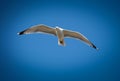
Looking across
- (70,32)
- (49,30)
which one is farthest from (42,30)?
(70,32)

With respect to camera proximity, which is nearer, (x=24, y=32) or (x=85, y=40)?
(x=24, y=32)

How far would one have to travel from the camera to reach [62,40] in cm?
564

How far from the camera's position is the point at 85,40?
244 inches

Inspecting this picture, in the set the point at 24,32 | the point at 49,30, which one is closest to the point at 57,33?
the point at 49,30

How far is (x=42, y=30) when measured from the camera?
5883 millimetres

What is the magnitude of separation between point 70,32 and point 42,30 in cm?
52

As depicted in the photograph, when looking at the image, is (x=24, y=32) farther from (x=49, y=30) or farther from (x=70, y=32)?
(x=70, y=32)

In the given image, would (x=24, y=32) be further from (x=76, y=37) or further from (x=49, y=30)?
(x=76, y=37)

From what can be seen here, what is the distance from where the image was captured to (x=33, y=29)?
5.82 metres

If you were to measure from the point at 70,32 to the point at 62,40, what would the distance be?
1.51ft

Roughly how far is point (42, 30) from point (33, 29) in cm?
16

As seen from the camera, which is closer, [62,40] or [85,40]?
[62,40]

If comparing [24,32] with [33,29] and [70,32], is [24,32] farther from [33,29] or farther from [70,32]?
[70,32]

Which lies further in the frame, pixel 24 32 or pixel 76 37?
pixel 76 37
